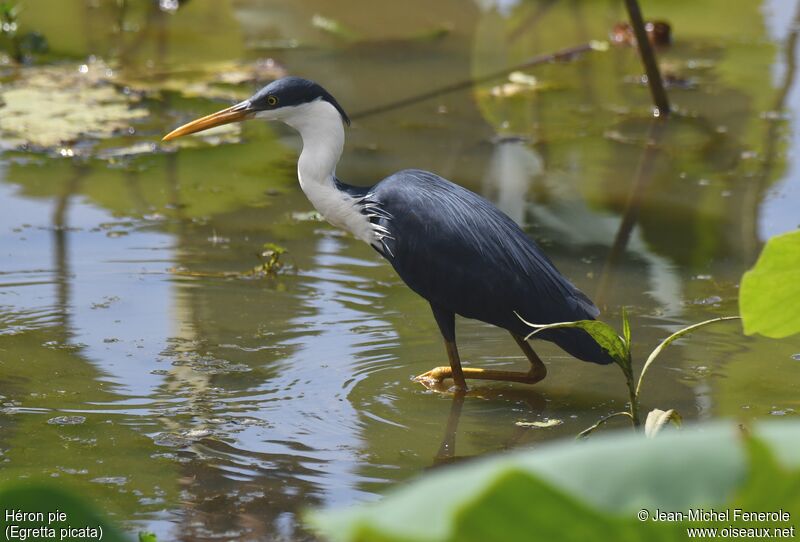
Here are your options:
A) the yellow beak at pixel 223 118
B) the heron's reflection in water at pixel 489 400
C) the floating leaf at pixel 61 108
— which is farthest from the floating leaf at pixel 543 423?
the floating leaf at pixel 61 108

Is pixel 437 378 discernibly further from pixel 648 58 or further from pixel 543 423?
pixel 648 58

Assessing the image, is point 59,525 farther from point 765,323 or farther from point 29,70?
point 29,70

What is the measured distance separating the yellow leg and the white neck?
1.75ft

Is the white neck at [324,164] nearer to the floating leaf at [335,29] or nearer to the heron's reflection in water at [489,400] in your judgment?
the heron's reflection in water at [489,400]

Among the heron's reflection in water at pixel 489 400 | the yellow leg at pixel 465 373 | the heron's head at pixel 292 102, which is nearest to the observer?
the heron's reflection in water at pixel 489 400

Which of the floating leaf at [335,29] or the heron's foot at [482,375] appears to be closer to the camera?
the heron's foot at [482,375]

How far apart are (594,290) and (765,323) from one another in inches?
133

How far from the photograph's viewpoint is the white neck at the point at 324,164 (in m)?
4.48

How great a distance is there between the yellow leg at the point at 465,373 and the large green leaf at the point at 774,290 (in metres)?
2.39

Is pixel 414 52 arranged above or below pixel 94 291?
above

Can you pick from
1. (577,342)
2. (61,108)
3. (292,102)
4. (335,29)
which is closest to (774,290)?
(577,342)

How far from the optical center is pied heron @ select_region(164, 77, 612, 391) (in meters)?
4.16

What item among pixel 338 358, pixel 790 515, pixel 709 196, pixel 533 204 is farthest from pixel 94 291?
pixel 790 515

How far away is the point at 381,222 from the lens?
4348 mm
